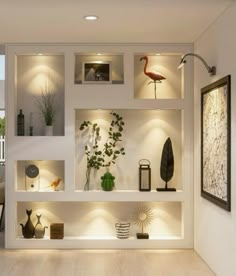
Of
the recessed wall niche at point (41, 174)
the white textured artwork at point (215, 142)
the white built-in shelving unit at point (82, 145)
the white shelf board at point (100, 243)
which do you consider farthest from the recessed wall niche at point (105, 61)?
the white shelf board at point (100, 243)

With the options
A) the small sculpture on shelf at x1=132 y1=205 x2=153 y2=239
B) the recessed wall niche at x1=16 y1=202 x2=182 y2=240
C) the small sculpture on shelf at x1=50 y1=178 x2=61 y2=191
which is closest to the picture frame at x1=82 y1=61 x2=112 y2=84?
the small sculpture on shelf at x1=50 y1=178 x2=61 y2=191

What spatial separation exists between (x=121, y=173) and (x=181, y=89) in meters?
1.28

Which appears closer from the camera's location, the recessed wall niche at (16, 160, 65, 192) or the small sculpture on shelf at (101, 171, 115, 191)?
the small sculpture on shelf at (101, 171, 115, 191)

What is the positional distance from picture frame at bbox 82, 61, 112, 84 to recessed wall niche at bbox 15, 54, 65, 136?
324 millimetres

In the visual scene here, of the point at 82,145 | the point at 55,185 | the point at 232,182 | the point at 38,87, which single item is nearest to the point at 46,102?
the point at 38,87

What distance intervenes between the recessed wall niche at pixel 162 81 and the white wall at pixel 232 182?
41cm

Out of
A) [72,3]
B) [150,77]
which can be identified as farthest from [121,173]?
[72,3]

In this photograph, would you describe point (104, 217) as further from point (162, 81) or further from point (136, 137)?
point (162, 81)

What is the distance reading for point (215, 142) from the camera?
14.8 feet

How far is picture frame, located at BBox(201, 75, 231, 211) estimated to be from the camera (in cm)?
408

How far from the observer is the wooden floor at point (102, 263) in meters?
4.66

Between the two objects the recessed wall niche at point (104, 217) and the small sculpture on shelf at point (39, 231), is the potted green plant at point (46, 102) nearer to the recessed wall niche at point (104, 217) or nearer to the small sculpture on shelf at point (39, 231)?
the recessed wall niche at point (104, 217)

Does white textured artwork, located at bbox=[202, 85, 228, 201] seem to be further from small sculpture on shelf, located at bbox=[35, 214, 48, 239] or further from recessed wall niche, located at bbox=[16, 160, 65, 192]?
small sculpture on shelf, located at bbox=[35, 214, 48, 239]

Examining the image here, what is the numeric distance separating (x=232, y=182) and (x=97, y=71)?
8.19 feet
